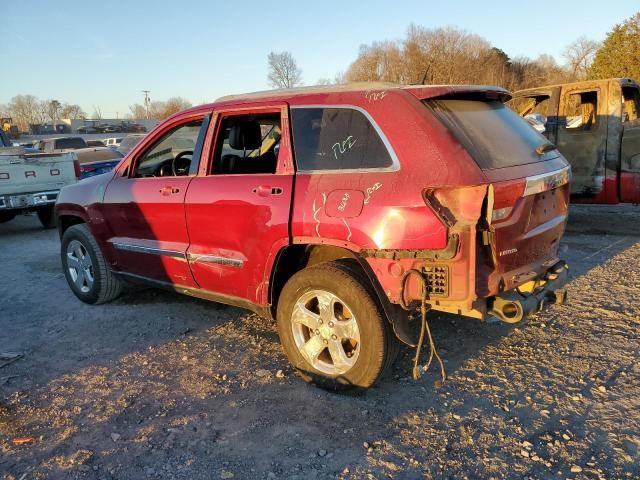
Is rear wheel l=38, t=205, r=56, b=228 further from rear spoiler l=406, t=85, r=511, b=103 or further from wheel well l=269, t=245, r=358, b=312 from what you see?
rear spoiler l=406, t=85, r=511, b=103

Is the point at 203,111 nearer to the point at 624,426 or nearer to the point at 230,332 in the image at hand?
the point at 230,332

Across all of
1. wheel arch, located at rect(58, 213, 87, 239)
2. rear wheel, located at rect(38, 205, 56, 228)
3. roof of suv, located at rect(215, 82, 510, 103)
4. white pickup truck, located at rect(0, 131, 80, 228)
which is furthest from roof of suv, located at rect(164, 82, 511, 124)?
rear wheel, located at rect(38, 205, 56, 228)

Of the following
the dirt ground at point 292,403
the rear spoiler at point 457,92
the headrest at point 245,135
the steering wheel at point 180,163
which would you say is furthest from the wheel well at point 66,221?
the rear spoiler at point 457,92

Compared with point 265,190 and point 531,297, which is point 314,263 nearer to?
point 265,190

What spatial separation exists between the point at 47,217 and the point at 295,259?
8453mm

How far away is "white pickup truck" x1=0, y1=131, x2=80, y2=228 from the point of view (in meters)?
8.87

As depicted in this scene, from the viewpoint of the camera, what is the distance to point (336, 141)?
10.8 feet

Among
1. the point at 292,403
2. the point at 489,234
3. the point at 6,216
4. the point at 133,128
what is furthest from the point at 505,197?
the point at 133,128

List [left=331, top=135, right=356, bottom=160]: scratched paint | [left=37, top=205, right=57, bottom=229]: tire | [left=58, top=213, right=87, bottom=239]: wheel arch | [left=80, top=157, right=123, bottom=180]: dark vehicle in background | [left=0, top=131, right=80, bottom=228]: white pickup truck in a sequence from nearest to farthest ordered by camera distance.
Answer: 1. [left=331, top=135, right=356, bottom=160]: scratched paint
2. [left=58, top=213, right=87, bottom=239]: wheel arch
3. [left=0, top=131, right=80, bottom=228]: white pickup truck
4. [left=37, top=205, right=57, bottom=229]: tire
5. [left=80, top=157, right=123, bottom=180]: dark vehicle in background

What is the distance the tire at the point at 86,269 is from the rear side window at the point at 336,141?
106 inches

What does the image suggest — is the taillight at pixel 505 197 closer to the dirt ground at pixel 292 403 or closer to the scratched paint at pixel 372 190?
the scratched paint at pixel 372 190

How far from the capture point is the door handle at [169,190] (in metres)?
4.13

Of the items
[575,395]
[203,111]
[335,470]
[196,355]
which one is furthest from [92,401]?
[575,395]

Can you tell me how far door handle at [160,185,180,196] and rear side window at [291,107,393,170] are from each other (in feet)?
4.00
